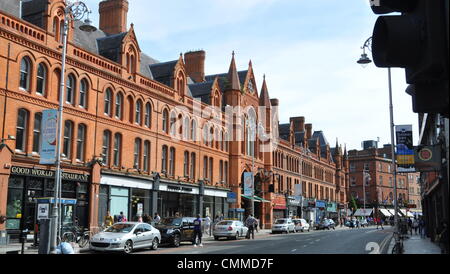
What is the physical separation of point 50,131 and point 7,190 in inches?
221

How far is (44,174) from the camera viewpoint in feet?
85.9

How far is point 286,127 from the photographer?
73625mm

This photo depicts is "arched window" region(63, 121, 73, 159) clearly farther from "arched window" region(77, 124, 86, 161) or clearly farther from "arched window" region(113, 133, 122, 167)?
"arched window" region(113, 133, 122, 167)

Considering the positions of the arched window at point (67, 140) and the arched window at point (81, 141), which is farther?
the arched window at point (81, 141)

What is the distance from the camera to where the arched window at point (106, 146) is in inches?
1248

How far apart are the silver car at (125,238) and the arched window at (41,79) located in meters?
10.3

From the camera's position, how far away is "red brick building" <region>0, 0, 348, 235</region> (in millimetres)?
25203

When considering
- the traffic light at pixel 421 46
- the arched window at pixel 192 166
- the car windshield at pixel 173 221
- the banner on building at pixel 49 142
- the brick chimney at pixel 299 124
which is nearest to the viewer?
the traffic light at pixel 421 46

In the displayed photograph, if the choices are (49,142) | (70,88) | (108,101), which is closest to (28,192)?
(49,142)

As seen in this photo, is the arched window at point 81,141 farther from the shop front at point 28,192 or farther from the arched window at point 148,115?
the arched window at point 148,115

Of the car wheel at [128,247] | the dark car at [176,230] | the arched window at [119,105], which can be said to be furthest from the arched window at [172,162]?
the car wheel at [128,247]

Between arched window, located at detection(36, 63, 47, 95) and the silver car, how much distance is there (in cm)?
1026

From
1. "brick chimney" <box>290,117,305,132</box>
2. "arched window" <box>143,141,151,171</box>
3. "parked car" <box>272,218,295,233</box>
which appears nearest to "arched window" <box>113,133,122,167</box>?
"arched window" <box>143,141,151,171</box>

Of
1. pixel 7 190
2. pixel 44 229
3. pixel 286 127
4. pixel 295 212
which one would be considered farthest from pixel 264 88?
pixel 44 229
